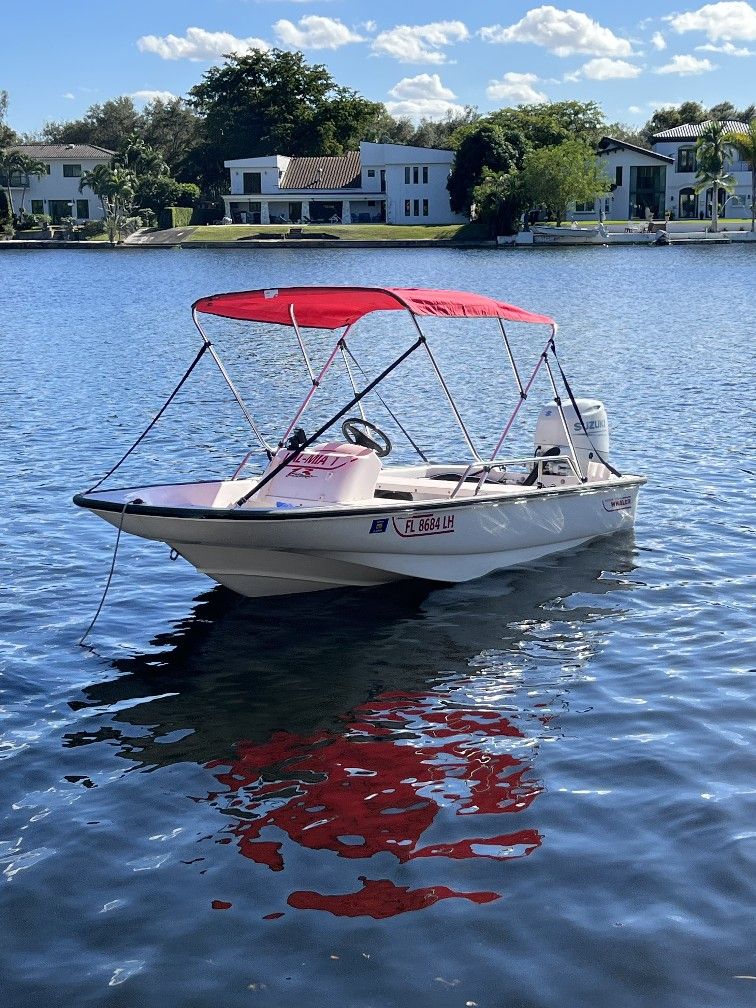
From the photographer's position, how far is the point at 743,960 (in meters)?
7.02

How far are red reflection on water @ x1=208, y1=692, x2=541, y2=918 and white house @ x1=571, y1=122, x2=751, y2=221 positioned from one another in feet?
371

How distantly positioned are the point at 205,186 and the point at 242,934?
5240 inches

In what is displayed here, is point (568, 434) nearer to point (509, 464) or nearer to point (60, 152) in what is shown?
point (509, 464)

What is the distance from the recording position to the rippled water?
7.04 metres

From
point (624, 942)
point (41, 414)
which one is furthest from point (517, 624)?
point (41, 414)

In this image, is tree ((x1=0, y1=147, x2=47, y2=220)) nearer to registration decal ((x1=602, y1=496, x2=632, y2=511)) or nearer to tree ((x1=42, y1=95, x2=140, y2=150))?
tree ((x1=42, y1=95, x2=140, y2=150))

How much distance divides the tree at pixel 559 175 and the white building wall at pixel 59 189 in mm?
48536

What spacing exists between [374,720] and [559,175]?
333 ft

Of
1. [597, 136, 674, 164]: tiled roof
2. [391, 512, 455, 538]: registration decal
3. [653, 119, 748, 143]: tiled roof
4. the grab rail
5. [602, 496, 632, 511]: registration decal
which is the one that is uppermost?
[653, 119, 748, 143]: tiled roof

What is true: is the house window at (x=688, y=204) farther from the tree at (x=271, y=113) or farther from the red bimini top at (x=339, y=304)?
the red bimini top at (x=339, y=304)

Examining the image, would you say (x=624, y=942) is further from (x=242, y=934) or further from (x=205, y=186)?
(x=205, y=186)

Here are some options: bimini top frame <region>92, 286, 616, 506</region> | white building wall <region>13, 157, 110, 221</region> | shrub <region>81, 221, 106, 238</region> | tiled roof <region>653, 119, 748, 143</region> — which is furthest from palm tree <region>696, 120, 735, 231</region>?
bimini top frame <region>92, 286, 616, 506</region>

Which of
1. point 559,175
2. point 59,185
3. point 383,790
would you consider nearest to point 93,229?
point 59,185

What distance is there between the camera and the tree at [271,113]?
13225 centimetres
